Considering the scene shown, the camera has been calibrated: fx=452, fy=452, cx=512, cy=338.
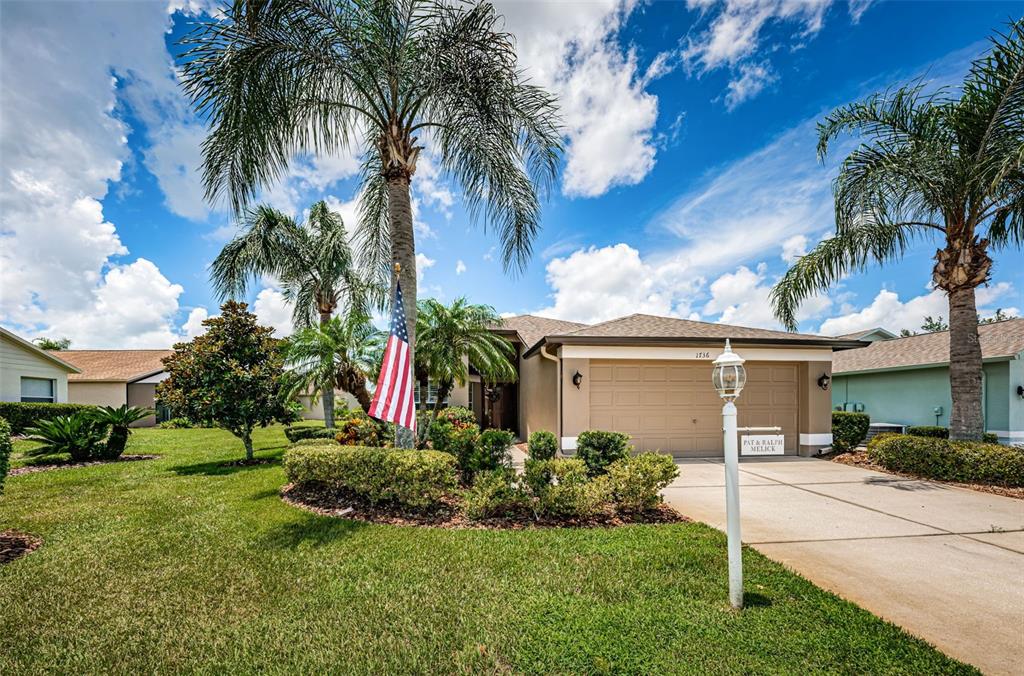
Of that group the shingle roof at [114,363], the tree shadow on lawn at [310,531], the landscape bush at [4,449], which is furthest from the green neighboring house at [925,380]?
the shingle roof at [114,363]

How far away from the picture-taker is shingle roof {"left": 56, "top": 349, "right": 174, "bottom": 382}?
22.2 m

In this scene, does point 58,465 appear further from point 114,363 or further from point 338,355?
point 114,363

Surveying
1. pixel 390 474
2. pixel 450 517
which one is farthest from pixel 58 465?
pixel 450 517

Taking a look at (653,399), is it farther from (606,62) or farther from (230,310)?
(230,310)

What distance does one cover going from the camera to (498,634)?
3.25m

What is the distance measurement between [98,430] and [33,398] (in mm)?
11859

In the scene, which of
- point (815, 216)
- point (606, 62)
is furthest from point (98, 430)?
point (815, 216)

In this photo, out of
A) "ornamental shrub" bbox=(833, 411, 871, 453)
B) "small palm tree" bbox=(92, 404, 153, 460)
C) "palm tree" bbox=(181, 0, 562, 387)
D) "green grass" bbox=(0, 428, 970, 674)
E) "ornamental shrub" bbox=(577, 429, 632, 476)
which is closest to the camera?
"green grass" bbox=(0, 428, 970, 674)

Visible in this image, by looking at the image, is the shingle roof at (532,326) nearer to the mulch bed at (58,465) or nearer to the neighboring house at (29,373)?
the mulch bed at (58,465)

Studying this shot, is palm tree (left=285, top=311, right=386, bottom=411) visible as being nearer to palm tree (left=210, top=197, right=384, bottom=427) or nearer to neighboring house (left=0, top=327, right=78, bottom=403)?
palm tree (left=210, top=197, right=384, bottom=427)

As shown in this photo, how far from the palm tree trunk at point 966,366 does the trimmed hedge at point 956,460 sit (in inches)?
16.6

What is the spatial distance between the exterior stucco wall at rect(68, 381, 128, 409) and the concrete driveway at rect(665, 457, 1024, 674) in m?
26.4

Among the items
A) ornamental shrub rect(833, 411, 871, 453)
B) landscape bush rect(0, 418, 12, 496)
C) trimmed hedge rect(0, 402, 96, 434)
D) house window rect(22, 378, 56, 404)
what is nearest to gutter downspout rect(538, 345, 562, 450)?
ornamental shrub rect(833, 411, 871, 453)

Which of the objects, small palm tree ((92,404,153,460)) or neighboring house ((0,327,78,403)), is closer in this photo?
small palm tree ((92,404,153,460))
